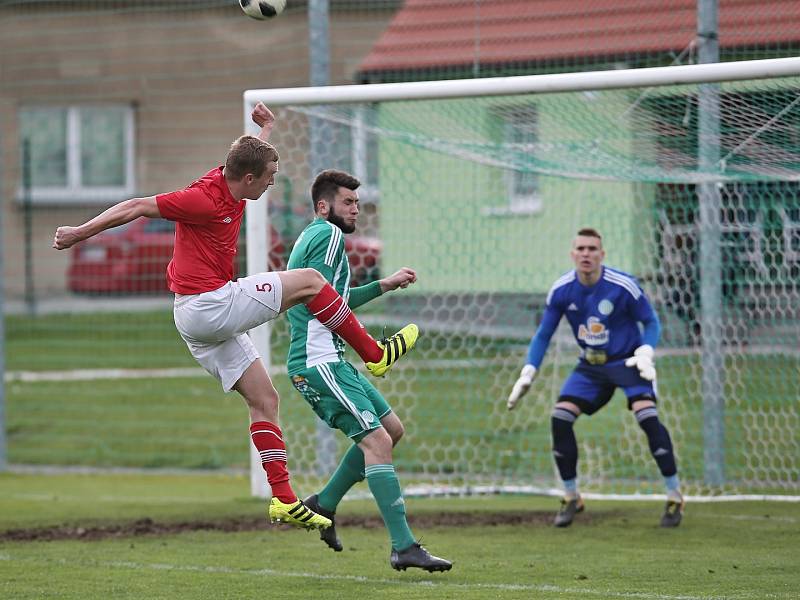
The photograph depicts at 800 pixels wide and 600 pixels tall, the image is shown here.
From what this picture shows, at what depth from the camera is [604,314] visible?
28.5 feet

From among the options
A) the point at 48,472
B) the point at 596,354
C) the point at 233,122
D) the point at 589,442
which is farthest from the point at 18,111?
the point at 596,354

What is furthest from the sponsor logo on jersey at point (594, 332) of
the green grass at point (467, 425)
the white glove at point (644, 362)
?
the green grass at point (467, 425)

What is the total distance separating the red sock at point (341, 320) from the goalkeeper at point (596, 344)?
93.2 inches

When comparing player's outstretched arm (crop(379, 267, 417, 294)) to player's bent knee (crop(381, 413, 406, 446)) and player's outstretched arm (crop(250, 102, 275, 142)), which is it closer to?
player's bent knee (crop(381, 413, 406, 446))

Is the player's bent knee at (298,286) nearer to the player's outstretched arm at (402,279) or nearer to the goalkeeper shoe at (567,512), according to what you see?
the player's outstretched arm at (402,279)

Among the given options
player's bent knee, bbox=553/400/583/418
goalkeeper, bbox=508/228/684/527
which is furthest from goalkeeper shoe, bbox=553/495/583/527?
player's bent knee, bbox=553/400/583/418

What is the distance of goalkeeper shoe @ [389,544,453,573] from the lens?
6312 millimetres

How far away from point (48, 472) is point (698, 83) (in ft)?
23.5

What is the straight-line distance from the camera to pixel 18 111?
56.1 feet

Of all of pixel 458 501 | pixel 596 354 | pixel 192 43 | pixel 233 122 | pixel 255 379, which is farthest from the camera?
pixel 192 43

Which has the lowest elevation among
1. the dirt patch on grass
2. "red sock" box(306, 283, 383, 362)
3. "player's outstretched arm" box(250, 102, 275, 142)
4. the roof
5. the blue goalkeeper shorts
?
the dirt patch on grass

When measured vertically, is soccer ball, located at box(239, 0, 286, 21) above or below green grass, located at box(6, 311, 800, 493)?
above

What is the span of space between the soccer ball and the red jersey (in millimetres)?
1115

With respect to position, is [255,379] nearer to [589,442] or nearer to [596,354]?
[596,354]
